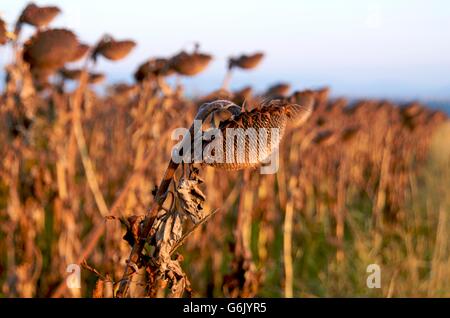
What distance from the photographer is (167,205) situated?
2762 mm

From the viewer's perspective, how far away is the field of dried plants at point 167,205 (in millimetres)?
1438

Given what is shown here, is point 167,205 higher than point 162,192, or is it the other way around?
point 167,205

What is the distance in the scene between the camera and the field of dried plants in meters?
1.44

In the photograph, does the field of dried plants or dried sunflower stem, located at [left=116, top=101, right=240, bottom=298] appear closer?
dried sunflower stem, located at [left=116, top=101, right=240, bottom=298]

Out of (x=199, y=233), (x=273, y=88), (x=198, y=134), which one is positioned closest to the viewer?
(x=198, y=134)

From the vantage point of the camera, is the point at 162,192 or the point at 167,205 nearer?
the point at 162,192

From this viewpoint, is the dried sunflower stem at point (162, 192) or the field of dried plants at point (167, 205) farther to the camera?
the field of dried plants at point (167, 205)

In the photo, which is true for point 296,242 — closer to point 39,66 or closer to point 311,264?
point 311,264

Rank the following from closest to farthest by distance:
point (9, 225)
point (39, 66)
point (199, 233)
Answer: point (39, 66) < point (9, 225) < point (199, 233)
